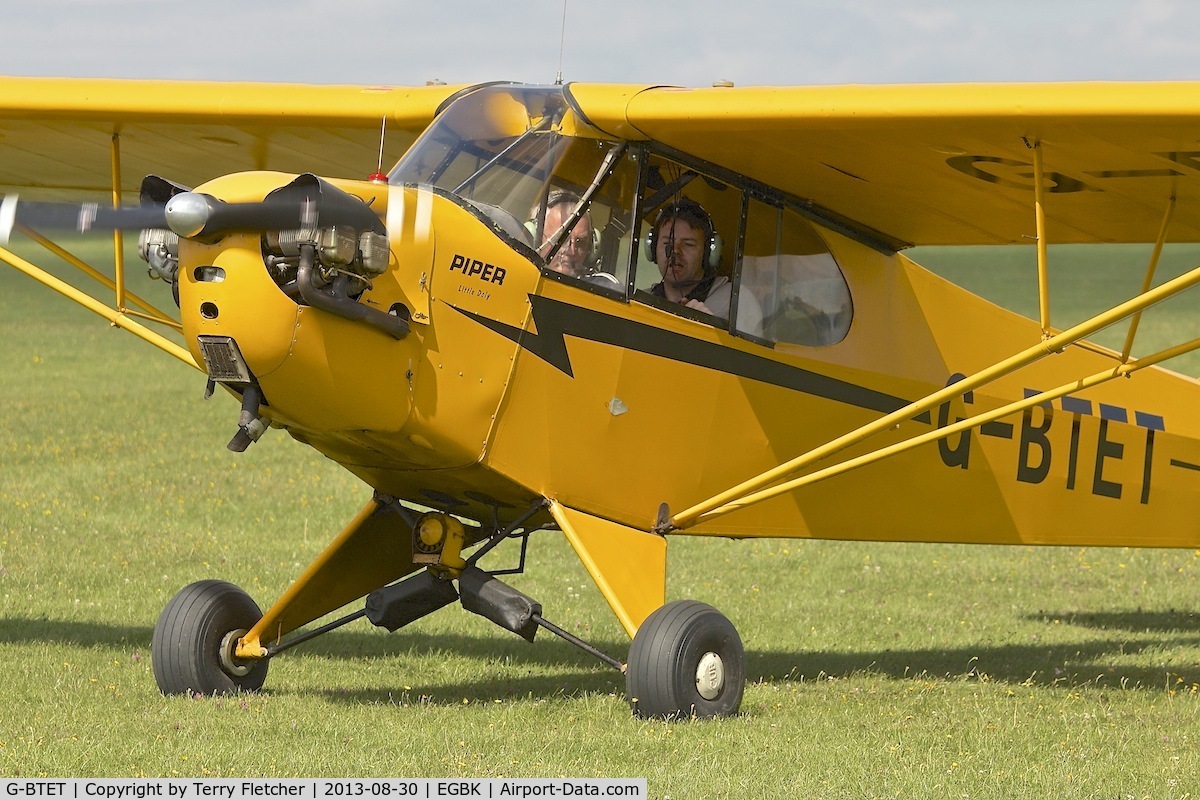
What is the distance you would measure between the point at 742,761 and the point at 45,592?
6.39m

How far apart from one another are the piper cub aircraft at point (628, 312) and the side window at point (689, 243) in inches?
0.7

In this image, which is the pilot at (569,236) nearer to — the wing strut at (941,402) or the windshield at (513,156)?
the windshield at (513,156)

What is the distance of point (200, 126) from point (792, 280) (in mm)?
3791

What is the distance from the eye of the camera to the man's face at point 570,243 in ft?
24.3

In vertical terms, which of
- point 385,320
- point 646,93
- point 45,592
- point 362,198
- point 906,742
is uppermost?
point 646,93

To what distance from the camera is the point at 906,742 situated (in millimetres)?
7172

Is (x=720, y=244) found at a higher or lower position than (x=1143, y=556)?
higher

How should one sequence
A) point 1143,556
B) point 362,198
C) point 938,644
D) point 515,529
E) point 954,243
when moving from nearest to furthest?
1. point 362,198
2. point 515,529
3. point 954,243
4. point 938,644
5. point 1143,556

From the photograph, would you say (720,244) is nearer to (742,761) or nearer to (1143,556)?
(742,761)

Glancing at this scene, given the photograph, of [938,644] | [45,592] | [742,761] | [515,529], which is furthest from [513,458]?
[45,592]
